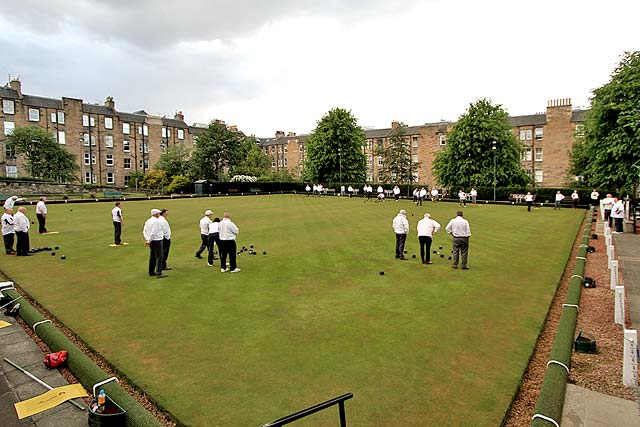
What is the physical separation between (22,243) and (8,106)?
192ft

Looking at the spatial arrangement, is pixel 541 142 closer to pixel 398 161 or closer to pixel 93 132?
pixel 398 161

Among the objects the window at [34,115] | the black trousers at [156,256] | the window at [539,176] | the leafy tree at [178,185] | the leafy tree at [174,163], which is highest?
the window at [34,115]

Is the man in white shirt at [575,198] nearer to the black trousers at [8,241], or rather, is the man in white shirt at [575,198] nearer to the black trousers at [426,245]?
the black trousers at [426,245]

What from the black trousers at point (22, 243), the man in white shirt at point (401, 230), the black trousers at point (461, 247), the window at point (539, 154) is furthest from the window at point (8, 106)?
the window at point (539, 154)

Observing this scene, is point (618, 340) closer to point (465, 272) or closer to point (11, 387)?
point (465, 272)

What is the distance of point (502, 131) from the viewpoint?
173 feet

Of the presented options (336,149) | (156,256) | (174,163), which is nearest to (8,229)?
(156,256)

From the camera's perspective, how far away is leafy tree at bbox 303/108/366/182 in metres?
67.4

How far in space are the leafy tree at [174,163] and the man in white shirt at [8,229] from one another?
50.6 m

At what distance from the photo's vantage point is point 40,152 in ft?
173

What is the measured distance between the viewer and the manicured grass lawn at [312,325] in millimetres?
5406

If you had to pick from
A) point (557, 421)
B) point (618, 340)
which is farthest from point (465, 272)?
point (557, 421)

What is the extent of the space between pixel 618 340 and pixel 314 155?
63.0 metres

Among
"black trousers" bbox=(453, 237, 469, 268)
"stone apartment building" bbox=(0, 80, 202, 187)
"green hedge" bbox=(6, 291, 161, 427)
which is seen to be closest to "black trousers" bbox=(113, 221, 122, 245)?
"green hedge" bbox=(6, 291, 161, 427)
